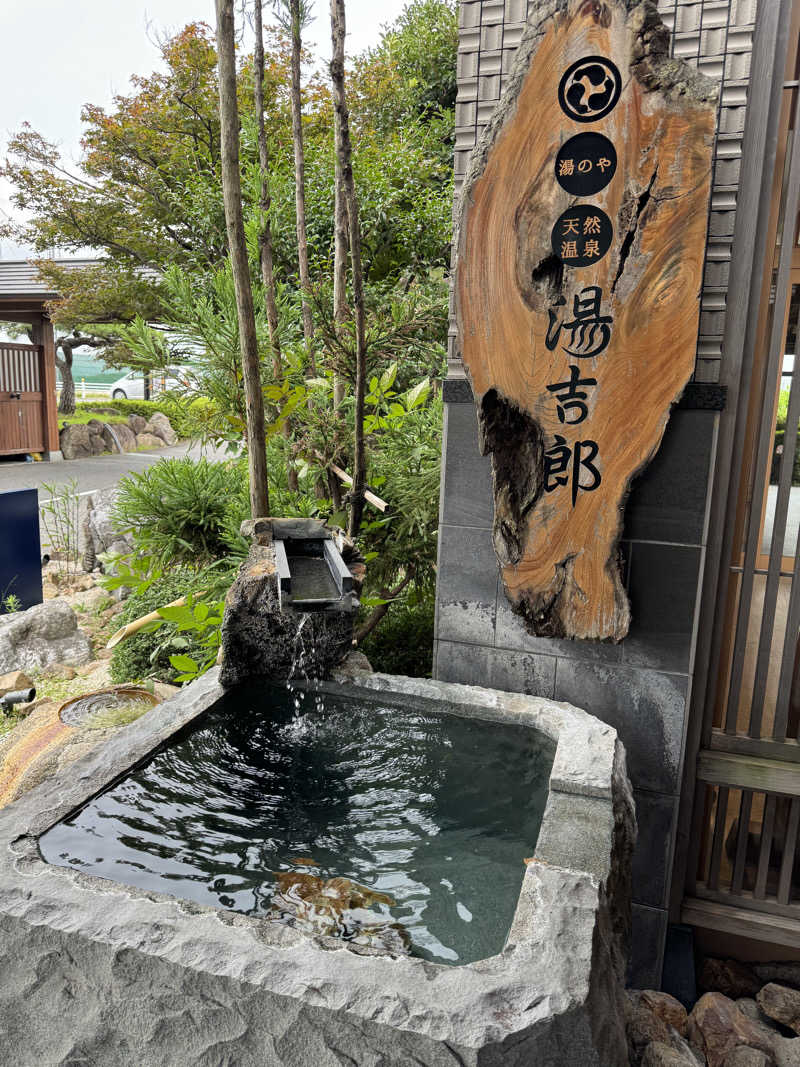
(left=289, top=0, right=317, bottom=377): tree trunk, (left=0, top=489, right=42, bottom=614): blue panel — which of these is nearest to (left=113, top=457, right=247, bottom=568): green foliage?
(left=289, top=0, right=317, bottom=377): tree trunk

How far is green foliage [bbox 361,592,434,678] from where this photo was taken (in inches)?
174

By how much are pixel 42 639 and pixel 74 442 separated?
1091 centimetres

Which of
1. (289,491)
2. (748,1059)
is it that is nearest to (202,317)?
(289,491)

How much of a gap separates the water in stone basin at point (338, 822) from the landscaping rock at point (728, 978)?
4.45ft

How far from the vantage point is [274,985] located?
138 cm

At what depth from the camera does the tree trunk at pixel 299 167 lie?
134 inches

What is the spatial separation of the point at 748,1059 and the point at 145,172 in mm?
12092

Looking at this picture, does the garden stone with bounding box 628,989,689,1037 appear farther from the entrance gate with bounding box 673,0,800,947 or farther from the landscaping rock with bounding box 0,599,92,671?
the landscaping rock with bounding box 0,599,92,671

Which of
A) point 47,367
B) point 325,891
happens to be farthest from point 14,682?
point 47,367

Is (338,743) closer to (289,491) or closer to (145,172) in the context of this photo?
(289,491)

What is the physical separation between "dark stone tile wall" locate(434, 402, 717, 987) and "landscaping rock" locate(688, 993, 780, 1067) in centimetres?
33

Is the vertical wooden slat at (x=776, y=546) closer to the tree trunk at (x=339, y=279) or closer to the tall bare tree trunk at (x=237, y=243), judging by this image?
the tall bare tree trunk at (x=237, y=243)

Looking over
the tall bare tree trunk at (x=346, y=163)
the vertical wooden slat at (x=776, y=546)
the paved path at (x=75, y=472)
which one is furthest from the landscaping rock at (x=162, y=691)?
the paved path at (x=75, y=472)

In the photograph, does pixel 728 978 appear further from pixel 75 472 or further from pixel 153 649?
pixel 75 472
